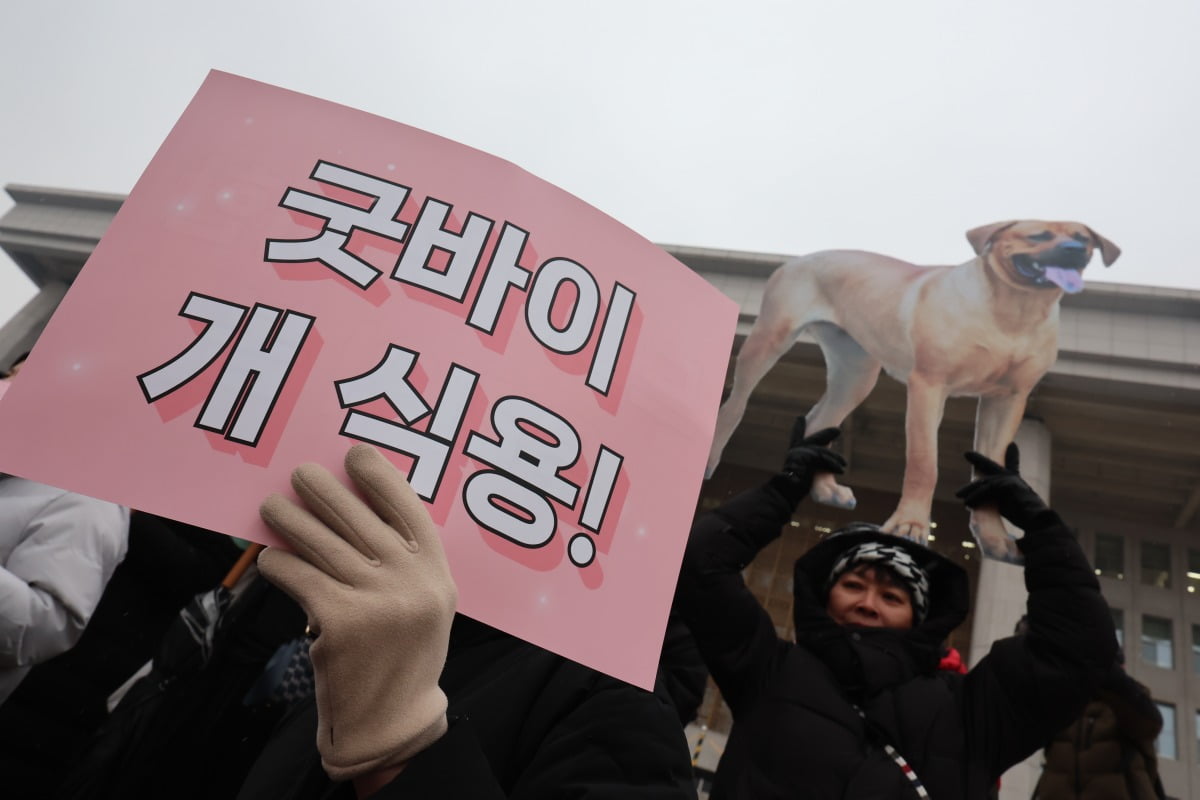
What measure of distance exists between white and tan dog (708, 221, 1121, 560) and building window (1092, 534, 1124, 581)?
655 centimetres

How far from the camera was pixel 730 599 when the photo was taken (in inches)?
79.4

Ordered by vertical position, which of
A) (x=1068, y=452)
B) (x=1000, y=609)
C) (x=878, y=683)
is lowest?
(x=878, y=683)

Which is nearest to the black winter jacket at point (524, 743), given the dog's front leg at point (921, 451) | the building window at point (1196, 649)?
the dog's front leg at point (921, 451)

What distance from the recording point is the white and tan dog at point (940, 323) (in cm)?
827

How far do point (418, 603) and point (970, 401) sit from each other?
12757mm

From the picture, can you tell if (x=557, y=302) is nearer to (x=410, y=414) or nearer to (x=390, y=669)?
(x=410, y=414)

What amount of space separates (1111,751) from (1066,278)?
21.8ft

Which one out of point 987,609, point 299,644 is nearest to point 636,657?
point 299,644

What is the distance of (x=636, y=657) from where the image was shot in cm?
98

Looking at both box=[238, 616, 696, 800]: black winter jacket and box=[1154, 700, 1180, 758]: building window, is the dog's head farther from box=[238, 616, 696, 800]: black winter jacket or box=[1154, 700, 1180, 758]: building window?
box=[238, 616, 696, 800]: black winter jacket

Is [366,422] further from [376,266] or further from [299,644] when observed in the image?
[299,644]

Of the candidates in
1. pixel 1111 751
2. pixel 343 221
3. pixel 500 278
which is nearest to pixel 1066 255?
pixel 1111 751

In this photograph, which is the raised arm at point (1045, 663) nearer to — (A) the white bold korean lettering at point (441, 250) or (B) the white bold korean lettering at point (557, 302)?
(B) the white bold korean lettering at point (557, 302)

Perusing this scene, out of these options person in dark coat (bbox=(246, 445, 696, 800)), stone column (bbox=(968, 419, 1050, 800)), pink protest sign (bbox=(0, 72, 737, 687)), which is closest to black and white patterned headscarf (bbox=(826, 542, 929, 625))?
pink protest sign (bbox=(0, 72, 737, 687))
